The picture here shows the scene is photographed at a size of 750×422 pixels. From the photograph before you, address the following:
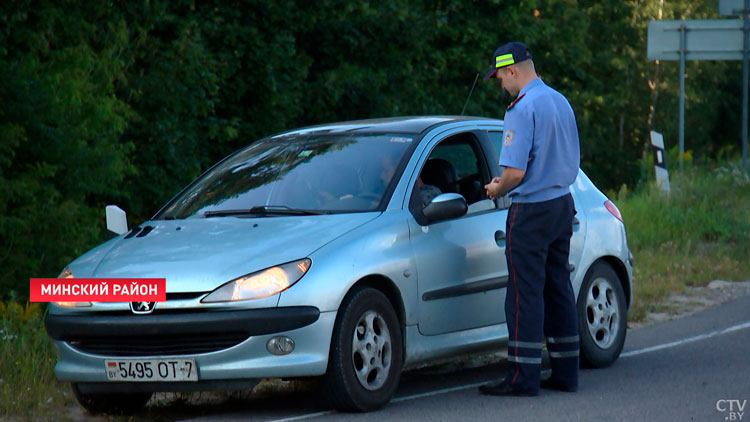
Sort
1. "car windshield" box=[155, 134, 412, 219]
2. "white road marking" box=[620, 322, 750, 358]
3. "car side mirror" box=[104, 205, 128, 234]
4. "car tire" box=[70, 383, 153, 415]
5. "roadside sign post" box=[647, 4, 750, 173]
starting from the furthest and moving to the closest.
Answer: "roadside sign post" box=[647, 4, 750, 173] < "white road marking" box=[620, 322, 750, 358] < "car side mirror" box=[104, 205, 128, 234] < "car windshield" box=[155, 134, 412, 219] < "car tire" box=[70, 383, 153, 415]

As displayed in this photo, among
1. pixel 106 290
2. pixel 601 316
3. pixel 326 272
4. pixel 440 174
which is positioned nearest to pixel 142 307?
pixel 106 290

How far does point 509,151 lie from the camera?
23.8 ft

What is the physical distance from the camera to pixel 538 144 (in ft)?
24.1

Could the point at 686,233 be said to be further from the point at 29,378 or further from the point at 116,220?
the point at 29,378

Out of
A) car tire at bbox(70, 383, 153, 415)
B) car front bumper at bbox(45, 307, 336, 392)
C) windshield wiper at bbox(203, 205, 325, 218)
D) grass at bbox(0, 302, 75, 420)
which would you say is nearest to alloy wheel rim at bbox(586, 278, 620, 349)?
windshield wiper at bbox(203, 205, 325, 218)

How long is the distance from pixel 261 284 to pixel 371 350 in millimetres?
737

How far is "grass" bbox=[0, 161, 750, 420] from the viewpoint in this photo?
7459mm

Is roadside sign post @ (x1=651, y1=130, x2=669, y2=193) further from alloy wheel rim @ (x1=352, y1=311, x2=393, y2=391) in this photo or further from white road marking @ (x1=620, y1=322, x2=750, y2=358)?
alloy wheel rim @ (x1=352, y1=311, x2=393, y2=391)

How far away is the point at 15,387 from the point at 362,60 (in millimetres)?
18300

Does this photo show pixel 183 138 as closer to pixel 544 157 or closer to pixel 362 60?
pixel 362 60

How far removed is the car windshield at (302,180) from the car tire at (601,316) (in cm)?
168

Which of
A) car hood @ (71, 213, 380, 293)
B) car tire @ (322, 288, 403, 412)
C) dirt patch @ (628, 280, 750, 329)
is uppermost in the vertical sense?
car hood @ (71, 213, 380, 293)

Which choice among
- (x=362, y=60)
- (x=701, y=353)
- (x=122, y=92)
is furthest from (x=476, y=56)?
(x=701, y=353)

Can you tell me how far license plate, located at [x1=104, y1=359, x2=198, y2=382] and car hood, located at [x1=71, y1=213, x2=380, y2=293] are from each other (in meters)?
0.36
